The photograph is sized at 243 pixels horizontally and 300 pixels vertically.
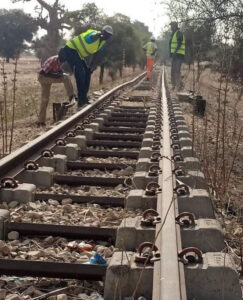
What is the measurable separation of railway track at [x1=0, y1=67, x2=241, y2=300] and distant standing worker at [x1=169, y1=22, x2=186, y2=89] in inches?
432

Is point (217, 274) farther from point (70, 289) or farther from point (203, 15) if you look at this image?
point (203, 15)

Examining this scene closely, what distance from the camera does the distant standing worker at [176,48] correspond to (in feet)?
56.0

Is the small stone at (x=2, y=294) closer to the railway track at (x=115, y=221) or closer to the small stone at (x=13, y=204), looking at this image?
the railway track at (x=115, y=221)

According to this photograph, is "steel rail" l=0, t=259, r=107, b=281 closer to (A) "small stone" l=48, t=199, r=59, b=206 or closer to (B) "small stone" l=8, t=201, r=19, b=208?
(B) "small stone" l=8, t=201, r=19, b=208

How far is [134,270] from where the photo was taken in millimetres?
2576

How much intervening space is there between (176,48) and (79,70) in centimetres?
829

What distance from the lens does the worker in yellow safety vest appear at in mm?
10453

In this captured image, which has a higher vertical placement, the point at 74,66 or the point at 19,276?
the point at 74,66

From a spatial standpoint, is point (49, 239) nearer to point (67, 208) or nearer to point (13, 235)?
point (13, 235)

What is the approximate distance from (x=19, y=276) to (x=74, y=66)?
816cm

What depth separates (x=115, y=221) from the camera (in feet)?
12.2

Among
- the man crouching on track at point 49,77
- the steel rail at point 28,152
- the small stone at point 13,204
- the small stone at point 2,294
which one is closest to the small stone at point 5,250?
the small stone at point 2,294

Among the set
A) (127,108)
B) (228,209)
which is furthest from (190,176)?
(127,108)

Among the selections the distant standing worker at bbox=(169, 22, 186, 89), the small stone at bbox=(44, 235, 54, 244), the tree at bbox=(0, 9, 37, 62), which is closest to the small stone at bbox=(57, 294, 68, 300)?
the small stone at bbox=(44, 235, 54, 244)
